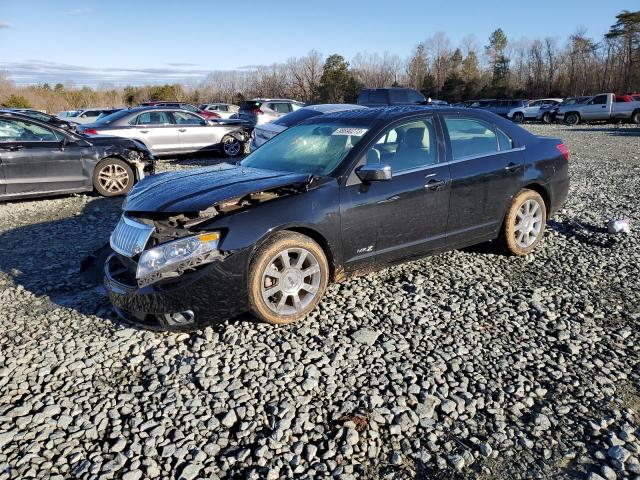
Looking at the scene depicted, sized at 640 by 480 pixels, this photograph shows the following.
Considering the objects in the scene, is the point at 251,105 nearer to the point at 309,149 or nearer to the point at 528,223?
the point at 309,149

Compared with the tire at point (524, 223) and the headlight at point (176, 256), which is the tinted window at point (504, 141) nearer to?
the tire at point (524, 223)

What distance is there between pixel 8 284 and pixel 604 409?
5.19m

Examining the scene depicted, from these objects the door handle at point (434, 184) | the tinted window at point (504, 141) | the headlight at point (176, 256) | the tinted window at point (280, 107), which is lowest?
the headlight at point (176, 256)

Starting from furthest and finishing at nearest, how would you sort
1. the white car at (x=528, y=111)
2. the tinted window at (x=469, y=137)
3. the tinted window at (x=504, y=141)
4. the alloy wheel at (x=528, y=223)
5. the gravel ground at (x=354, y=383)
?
the white car at (x=528, y=111), the alloy wheel at (x=528, y=223), the tinted window at (x=504, y=141), the tinted window at (x=469, y=137), the gravel ground at (x=354, y=383)

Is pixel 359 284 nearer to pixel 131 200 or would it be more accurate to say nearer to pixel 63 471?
pixel 131 200

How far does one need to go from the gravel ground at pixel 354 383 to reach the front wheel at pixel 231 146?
9.16m

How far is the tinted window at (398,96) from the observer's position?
20.5m

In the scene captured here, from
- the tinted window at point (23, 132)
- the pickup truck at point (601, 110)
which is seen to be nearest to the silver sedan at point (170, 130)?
the tinted window at point (23, 132)

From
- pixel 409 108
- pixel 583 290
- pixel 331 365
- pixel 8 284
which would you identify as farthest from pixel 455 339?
pixel 8 284

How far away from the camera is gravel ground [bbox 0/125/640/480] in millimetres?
2598

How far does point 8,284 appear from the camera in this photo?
196 inches

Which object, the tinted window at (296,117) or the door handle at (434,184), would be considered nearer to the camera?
the door handle at (434,184)

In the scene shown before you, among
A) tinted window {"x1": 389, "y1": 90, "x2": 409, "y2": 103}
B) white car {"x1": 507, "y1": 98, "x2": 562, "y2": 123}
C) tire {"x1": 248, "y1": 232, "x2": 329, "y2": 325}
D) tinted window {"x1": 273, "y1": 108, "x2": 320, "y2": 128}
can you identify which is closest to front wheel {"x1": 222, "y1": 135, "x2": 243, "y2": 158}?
tinted window {"x1": 273, "y1": 108, "x2": 320, "y2": 128}

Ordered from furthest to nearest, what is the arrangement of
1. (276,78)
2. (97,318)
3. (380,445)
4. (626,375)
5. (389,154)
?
1. (276,78)
2. (389,154)
3. (97,318)
4. (626,375)
5. (380,445)
